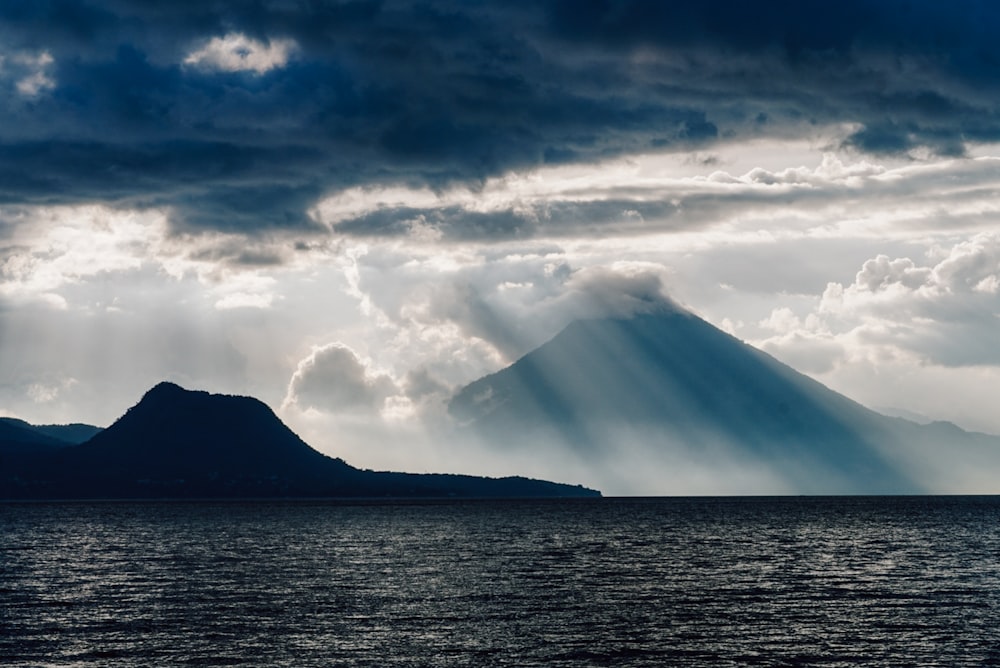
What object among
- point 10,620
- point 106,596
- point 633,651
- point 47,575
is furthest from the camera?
point 47,575

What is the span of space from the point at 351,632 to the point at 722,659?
23869 millimetres

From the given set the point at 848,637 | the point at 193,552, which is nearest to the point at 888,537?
the point at 193,552

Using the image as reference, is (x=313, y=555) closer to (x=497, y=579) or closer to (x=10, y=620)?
(x=497, y=579)

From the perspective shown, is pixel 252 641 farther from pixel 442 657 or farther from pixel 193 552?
pixel 193 552

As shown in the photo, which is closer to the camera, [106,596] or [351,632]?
[351,632]

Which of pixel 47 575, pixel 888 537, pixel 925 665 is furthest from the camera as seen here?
pixel 888 537

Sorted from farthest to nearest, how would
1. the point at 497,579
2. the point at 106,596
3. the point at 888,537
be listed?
the point at 888,537
the point at 497,579
the point at 106,596

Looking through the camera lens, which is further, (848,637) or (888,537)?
(888,537)

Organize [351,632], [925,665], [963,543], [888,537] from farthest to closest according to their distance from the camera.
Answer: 1. [888,537]
2. [963,543]
3. [351,632]
4. [925,665]

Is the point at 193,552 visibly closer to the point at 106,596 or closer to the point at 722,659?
the point at 106,596

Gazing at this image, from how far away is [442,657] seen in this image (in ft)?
213

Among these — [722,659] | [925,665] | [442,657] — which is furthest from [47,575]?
[925,665]

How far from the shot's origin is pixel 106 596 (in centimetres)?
9481

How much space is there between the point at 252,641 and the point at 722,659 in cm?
2830
